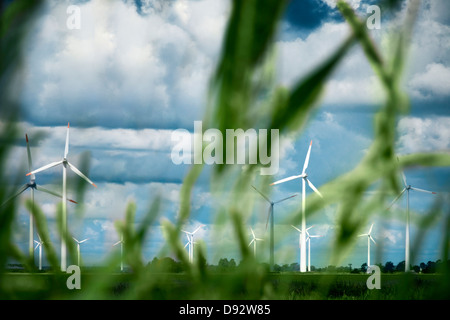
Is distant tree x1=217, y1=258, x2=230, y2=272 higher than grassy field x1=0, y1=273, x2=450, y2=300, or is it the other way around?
distant tree x1=217, y1=258, x2=230, y2=272

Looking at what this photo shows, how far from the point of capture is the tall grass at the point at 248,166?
0.76 feet

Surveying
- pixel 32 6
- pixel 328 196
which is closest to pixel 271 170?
pixel 328 196

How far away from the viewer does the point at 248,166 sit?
24 centimetres

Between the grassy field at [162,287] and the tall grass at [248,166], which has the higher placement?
the tall grass at [248,166]

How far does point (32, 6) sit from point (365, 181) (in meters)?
0.25

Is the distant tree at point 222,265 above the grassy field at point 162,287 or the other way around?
above

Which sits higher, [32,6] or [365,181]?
[32,6]

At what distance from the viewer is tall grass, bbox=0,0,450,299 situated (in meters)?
0.23

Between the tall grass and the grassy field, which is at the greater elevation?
the tall grass

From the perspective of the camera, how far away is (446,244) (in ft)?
0.97
